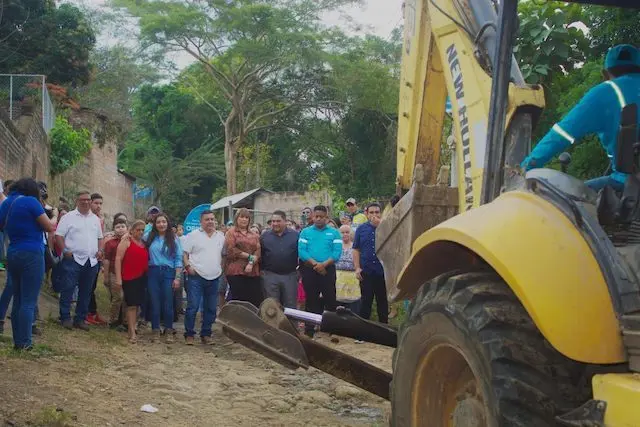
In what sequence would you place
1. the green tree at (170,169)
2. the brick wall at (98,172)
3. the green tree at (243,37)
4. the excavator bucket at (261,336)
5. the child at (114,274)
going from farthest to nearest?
the green tree at (170,169)
the green tree at (243,37)
the brick wall at (98,172)
the child at (114,274)
the excavator bucket at (261,336)

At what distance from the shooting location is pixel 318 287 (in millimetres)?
11109

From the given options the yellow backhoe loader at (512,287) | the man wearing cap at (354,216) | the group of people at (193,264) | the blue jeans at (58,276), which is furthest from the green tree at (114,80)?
the yellow backhoe loader at (512,287)

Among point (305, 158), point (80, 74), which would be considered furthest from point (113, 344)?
point (305, 158)

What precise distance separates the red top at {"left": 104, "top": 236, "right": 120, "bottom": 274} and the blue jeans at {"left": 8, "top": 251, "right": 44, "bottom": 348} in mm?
3586

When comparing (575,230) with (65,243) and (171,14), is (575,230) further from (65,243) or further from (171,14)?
(171,14)

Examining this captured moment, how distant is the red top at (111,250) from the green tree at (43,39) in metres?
13.3

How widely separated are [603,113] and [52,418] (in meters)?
4.23

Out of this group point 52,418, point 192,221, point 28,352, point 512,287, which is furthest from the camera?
point 192,221

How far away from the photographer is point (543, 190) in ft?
10.9

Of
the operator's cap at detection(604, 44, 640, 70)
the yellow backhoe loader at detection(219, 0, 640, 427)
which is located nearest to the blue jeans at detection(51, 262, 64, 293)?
the yellow backhoe loader at detection(219, 0, 640, 427)

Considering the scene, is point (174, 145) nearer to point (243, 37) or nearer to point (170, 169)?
point (170, 169)

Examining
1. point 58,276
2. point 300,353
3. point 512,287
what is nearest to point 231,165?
point 58,276

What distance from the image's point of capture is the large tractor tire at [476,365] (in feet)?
9.62

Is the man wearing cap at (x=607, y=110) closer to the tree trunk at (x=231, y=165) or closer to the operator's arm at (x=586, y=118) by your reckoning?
the operator's arm at (x=586, y=118)
